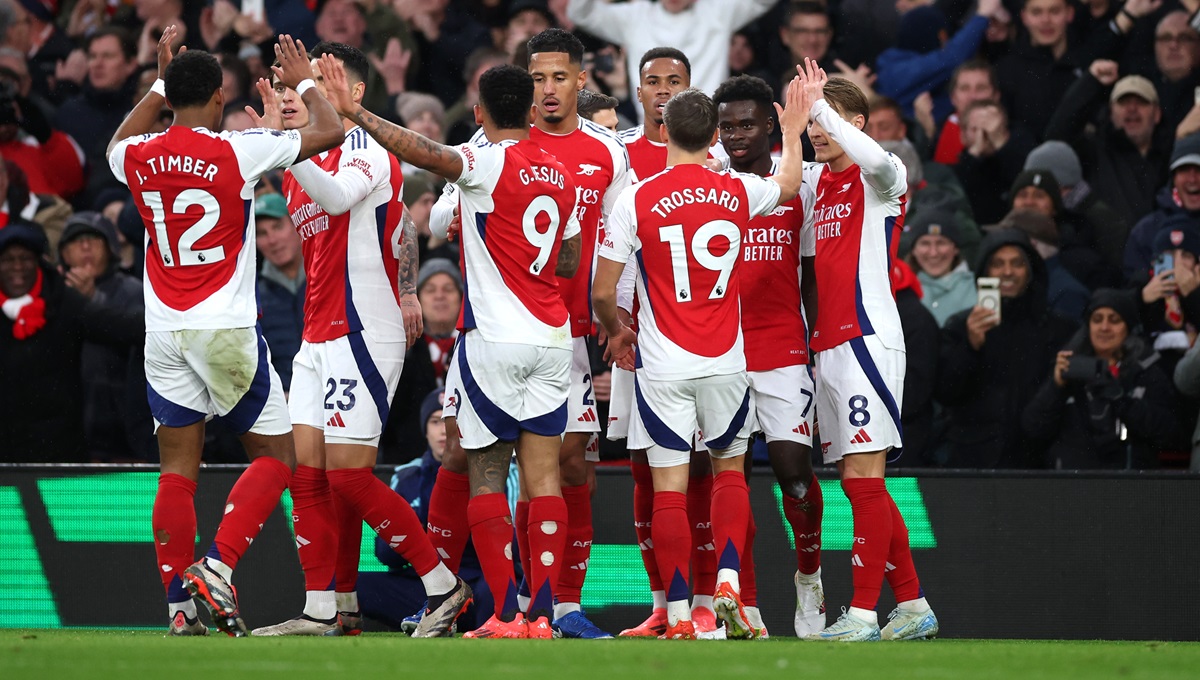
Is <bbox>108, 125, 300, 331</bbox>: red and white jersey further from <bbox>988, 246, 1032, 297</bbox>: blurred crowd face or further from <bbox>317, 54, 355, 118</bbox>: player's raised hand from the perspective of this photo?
<bbox>988, 246, 1032, 297</bbox>: blurred crowd face

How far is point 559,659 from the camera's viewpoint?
579cm

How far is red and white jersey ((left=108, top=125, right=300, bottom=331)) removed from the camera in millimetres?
7336

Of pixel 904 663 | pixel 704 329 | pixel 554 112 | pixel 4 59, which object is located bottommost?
pixel 904 663

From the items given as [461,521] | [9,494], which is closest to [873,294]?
[461,521]

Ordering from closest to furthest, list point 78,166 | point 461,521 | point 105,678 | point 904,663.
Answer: point 105,678 → point 904,663 → point 461,521 → point 78,166

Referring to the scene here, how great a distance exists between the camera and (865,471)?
25.2ft

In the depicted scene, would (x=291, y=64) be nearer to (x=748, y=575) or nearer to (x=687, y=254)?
(x=687, y=254)

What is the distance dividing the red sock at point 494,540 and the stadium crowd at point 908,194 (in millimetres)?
3163

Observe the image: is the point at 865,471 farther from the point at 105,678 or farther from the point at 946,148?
the point at 946,148

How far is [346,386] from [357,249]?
2.36ft

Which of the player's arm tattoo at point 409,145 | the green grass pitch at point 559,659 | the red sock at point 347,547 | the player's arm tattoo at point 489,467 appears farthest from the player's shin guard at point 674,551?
the player's arm tattoo at point 409,145

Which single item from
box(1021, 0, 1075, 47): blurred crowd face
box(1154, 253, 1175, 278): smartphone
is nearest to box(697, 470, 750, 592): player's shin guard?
box(1154, 253, 1175, 278): smartphone

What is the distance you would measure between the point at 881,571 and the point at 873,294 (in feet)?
4.58

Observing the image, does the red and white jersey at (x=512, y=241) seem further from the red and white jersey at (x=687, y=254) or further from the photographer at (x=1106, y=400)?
the photographer at (x=1106, y=400)
